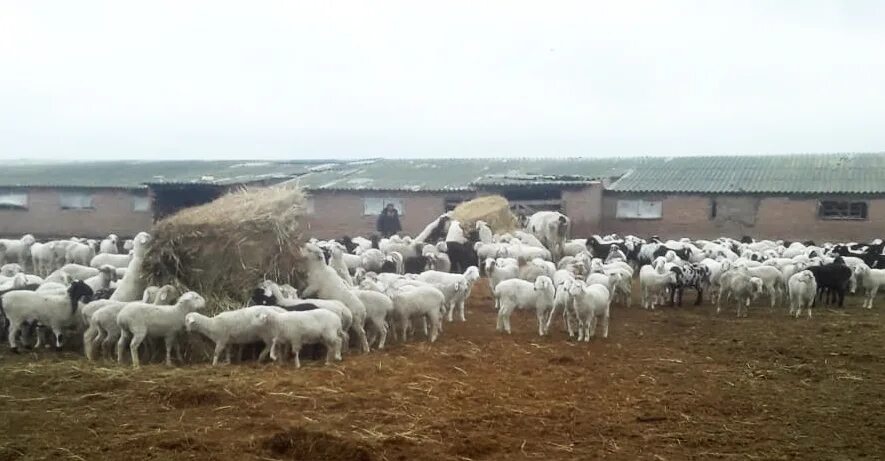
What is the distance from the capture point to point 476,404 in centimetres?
919

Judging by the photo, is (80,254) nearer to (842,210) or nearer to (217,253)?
(217,253)

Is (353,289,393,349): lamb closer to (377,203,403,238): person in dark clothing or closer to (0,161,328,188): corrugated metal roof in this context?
(377,203,403,238): person in dark clothing

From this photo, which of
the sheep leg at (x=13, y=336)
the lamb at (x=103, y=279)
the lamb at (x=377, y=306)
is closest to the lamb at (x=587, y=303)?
the lamb at (x=377, y=306)

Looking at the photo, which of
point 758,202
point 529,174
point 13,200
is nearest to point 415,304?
point 758,202

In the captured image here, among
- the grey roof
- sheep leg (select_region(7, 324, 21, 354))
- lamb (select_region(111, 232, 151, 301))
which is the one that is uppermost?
the grey roof

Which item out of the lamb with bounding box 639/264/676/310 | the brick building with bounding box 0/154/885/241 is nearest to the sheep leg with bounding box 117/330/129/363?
the lamb with bounding box 639/264/676/310

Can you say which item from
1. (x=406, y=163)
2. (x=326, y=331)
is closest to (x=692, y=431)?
(x=326, y=331)

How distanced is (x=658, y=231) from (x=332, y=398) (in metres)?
25.2

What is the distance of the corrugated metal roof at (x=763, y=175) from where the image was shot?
103 ft

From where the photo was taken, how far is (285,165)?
47.3 metres

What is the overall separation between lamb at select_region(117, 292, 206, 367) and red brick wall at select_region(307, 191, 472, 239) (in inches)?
860

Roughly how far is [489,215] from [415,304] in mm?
13201

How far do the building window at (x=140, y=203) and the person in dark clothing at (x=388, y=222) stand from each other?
11.6 m

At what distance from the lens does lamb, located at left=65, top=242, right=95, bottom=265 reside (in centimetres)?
2194
